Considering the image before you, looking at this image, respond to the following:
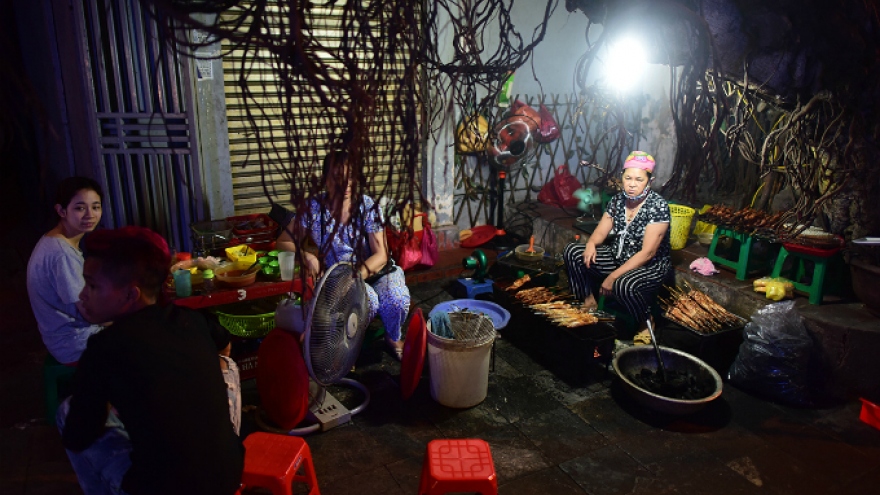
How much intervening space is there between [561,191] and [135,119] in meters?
6.69

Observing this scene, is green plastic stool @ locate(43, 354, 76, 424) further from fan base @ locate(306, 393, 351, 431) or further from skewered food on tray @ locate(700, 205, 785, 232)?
skewered food on tray @ locate(700, 205, 785, 232)

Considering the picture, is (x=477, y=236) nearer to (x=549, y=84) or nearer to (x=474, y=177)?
(x=474, y=177)

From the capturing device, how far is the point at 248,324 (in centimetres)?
522

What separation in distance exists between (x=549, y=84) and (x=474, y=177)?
2366mm

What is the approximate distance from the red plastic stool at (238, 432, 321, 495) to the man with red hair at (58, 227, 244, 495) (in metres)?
0.55

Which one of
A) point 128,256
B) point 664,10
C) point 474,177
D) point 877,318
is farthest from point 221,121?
point 877,318

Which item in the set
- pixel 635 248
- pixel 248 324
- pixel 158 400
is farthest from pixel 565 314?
pixel 158 400

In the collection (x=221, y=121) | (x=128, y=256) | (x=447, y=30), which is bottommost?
(x=128, y=256)

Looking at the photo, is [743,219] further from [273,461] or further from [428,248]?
[273,461]

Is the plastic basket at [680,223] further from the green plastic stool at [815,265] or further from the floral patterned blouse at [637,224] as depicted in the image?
the green plastic stool at [815,265]

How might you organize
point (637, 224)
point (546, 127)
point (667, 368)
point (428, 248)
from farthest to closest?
point (546, 127) → point (428, 248) → point (637, 224) → point (667, 368)

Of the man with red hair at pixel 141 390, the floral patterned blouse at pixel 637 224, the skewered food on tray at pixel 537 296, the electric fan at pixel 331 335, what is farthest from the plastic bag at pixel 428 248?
the man with red hair at pixel 141 390

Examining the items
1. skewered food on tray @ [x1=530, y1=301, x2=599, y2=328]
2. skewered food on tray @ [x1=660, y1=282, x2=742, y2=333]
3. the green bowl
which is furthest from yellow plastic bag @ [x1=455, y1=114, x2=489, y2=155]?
skewered food on tray @ [x1=660, y1=282, x2=742, y2=333]

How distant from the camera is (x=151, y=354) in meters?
2.41
